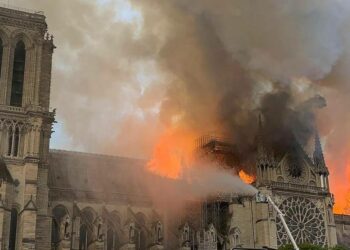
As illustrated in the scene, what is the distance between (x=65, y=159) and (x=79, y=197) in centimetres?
675

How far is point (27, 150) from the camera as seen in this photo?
52375mm

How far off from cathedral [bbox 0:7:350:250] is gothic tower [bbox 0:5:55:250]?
9 cm

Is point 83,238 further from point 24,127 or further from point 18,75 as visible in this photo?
point 18,75

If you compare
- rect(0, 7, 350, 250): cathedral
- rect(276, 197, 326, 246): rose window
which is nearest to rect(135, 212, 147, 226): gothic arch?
rect(0, 7, 350, 250): cathedral

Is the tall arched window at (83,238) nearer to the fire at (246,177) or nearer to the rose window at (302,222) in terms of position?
the fire at (246,177)

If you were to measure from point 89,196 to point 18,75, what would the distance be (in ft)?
46.9

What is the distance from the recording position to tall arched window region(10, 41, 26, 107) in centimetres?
5606

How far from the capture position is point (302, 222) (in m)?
60.2

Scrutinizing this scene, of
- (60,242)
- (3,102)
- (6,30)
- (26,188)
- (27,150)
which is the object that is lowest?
(60,242)

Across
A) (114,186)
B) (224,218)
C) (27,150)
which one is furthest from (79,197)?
(224,218)

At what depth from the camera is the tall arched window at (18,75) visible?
184 ft

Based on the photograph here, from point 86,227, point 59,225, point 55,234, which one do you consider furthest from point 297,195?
point 55,234

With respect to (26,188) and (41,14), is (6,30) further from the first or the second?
(26,188)

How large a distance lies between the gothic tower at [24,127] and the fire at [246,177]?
21376 mm
